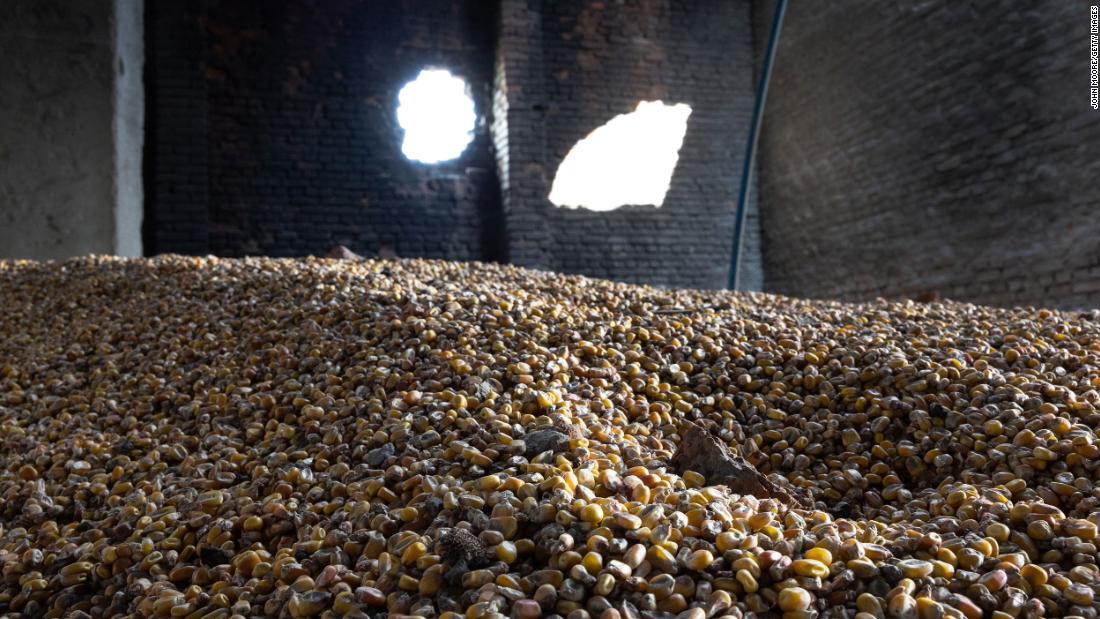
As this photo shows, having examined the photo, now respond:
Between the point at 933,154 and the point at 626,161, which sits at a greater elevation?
the point at 626,161

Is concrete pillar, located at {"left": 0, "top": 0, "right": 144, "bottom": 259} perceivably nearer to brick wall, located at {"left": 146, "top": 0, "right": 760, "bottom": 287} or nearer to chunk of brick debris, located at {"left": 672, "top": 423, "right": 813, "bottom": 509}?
brick wall, located at {"left": 146, "top": 0, "right": 760, "bottom": 287}

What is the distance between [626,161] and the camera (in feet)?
27.3

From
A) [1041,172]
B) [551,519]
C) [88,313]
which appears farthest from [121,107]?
[1041,172]

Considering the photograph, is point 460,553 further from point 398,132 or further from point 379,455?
point 398,132

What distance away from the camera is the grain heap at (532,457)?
1116 mm

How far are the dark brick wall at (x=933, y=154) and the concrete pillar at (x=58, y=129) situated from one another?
657 cm

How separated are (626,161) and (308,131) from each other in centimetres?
339

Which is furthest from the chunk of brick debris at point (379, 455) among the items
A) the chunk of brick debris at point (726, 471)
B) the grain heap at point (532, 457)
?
the chunk of brick debris at point (726, 471)

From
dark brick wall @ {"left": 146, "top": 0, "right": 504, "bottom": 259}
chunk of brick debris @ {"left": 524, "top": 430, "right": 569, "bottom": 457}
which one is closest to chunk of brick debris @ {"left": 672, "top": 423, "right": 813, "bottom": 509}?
chunk of brick debris @ {"left": 524, "top": 430, "right": 569, "bottom": 457}

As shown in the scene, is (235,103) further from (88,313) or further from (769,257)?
(769,257)

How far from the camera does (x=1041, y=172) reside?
5.55 m


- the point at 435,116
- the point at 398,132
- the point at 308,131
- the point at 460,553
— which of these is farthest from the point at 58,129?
the point at 460,553

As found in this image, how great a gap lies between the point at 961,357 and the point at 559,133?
6.40m

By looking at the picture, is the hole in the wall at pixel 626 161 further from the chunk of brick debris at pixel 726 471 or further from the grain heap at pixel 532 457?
the chunk of brick debris at pixel 726 471
